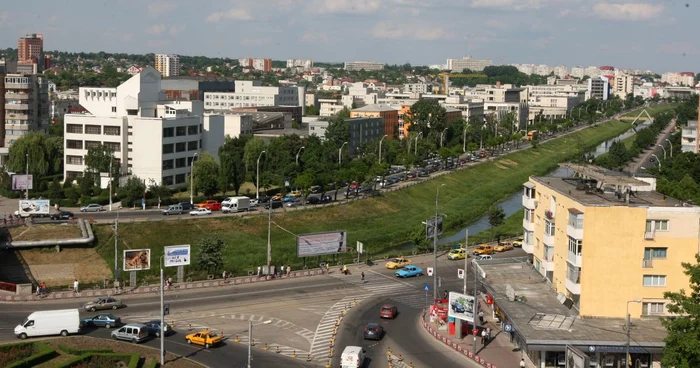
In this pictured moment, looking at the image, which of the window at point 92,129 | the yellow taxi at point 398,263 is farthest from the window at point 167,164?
the yellow taxi at point 398,263

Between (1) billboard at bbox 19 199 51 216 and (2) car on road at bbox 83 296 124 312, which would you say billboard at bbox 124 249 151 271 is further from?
(1) billboard at bbox 19 199 51 216

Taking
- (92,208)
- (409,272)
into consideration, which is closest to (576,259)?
(409,272)

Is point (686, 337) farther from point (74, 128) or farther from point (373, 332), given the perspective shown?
point (74, 128)

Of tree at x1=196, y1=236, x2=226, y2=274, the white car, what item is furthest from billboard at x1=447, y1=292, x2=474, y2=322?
the white car

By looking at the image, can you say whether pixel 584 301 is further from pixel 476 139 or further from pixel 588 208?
pixel 476 139

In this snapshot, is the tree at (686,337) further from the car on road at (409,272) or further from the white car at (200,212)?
the white car at (200,212)

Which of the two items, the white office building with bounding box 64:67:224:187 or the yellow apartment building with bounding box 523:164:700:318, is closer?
the yellow apartment building with bounding box 523:164:700:318
